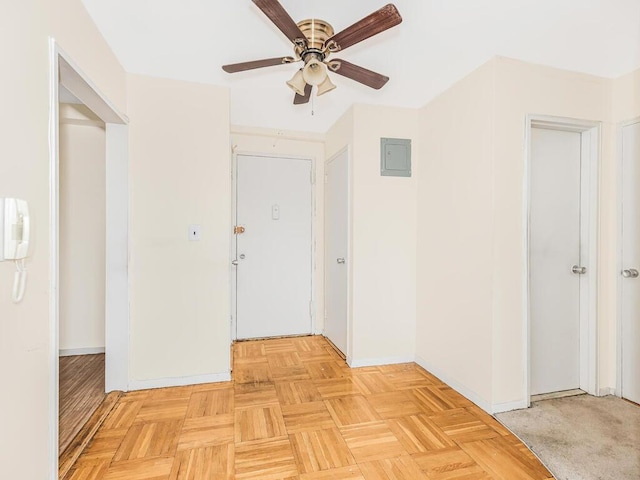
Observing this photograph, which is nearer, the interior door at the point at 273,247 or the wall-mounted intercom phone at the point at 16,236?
the wall-mounted intercom phone at the point at 16,236

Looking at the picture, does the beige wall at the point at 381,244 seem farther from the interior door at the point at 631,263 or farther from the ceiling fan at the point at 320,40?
the interior door at the point at 631,263

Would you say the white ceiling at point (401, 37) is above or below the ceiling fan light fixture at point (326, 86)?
above

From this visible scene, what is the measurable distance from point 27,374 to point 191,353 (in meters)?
1.40

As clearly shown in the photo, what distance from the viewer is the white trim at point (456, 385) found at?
2.16 meters

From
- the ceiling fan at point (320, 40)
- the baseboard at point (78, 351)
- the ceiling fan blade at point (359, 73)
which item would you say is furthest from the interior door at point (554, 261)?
the baseboard at point (78, 351)

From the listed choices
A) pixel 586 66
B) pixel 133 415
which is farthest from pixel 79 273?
pixel 586 66

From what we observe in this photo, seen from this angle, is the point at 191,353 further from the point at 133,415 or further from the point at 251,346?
the point at 251,346

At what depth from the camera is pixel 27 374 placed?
123 centimetres

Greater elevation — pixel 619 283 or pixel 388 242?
pixel 388 242

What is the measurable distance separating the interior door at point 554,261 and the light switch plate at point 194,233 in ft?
8.24

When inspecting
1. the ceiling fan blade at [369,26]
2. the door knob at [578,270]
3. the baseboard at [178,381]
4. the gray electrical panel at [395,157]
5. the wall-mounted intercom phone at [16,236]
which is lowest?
Answer: the baseboard at [178,381]

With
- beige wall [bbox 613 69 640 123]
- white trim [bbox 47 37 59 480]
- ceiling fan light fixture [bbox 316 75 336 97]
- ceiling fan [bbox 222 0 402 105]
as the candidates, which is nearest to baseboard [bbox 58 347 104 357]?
white trim [bbox 47 37 59 480]

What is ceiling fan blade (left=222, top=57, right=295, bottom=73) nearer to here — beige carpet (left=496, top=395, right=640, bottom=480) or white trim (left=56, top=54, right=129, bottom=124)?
white trim (left=56, top=54, right=129, bottom=124)

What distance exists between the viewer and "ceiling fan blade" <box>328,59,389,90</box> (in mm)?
1852
